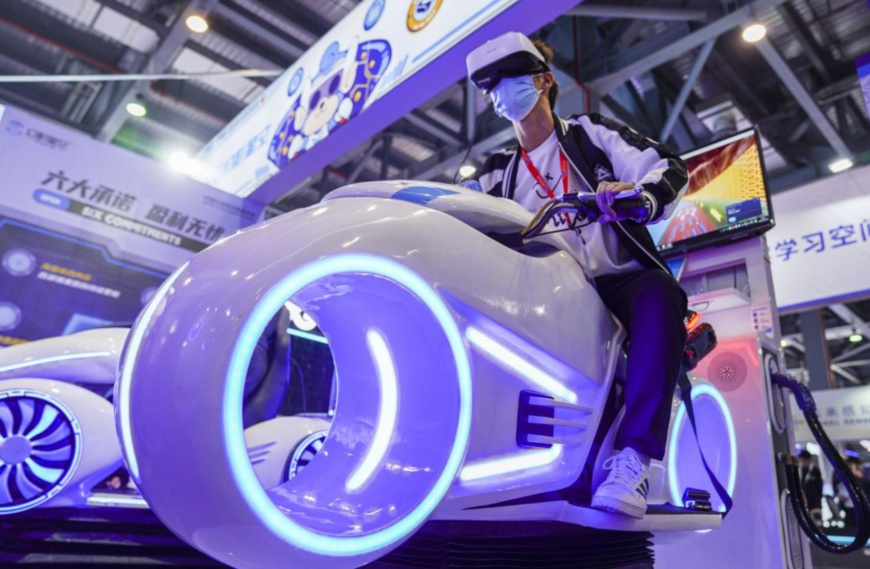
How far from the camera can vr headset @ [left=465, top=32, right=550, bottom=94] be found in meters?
1.37

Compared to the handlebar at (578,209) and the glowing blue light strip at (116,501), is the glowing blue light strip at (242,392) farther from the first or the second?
the glowing blue light strip at (116,501)

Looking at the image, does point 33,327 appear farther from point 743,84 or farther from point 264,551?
point 743,84

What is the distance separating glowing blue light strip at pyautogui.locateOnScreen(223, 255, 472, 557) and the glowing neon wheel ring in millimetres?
1442

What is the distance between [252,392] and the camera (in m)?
2.12

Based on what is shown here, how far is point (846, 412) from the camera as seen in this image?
7.77 metres

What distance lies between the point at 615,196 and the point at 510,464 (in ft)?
1.83

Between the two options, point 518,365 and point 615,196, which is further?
point 615,196

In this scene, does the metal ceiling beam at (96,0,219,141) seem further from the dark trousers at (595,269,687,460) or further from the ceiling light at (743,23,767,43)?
the dark trousers at (595,269,687,460)

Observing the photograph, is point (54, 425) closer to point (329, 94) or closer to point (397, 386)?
point (397, 386)

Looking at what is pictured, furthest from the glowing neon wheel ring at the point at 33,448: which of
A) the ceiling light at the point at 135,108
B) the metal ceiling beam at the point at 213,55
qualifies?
the ceiling light at the point at 135,108

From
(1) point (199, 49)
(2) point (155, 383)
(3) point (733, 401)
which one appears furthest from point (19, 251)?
(1) point (199, 49)

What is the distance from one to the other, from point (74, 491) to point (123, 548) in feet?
0.84

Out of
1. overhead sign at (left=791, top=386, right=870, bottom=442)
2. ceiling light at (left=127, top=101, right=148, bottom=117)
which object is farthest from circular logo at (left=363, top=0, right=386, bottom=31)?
overhead sign at (left=791, top=386, right=870, bottom=442)

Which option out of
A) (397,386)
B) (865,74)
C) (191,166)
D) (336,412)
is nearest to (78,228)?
(191,166)
